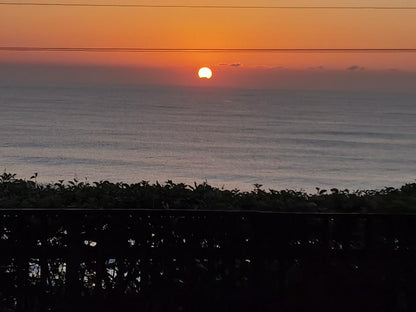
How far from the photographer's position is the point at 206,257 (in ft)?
16.2

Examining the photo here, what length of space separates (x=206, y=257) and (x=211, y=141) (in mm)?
80795

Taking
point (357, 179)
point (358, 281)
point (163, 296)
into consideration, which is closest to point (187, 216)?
point (163, 296)

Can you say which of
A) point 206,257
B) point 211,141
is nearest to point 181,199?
point 206,257

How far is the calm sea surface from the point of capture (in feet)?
210

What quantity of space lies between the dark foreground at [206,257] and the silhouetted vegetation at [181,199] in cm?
82

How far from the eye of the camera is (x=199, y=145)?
3221 inches

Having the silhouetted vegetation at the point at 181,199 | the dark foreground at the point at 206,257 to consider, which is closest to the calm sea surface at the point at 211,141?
the silhouetted vegetation at the point at 181,199

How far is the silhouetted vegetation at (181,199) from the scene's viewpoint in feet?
19.0

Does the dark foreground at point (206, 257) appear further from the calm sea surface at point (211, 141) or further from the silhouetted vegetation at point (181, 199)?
the calm sea surface at point (211, 141)

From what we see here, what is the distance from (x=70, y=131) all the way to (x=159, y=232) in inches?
3631

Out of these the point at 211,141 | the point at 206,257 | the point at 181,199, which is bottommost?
the point at 206,257

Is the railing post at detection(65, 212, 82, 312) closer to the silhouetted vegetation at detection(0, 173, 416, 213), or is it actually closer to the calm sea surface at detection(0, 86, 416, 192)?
the silhouetted vegetation at detection(0, 173, 416, 213)

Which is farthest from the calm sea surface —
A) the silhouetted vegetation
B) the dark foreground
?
the dark foreground

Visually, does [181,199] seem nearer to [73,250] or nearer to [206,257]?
[206,257]
